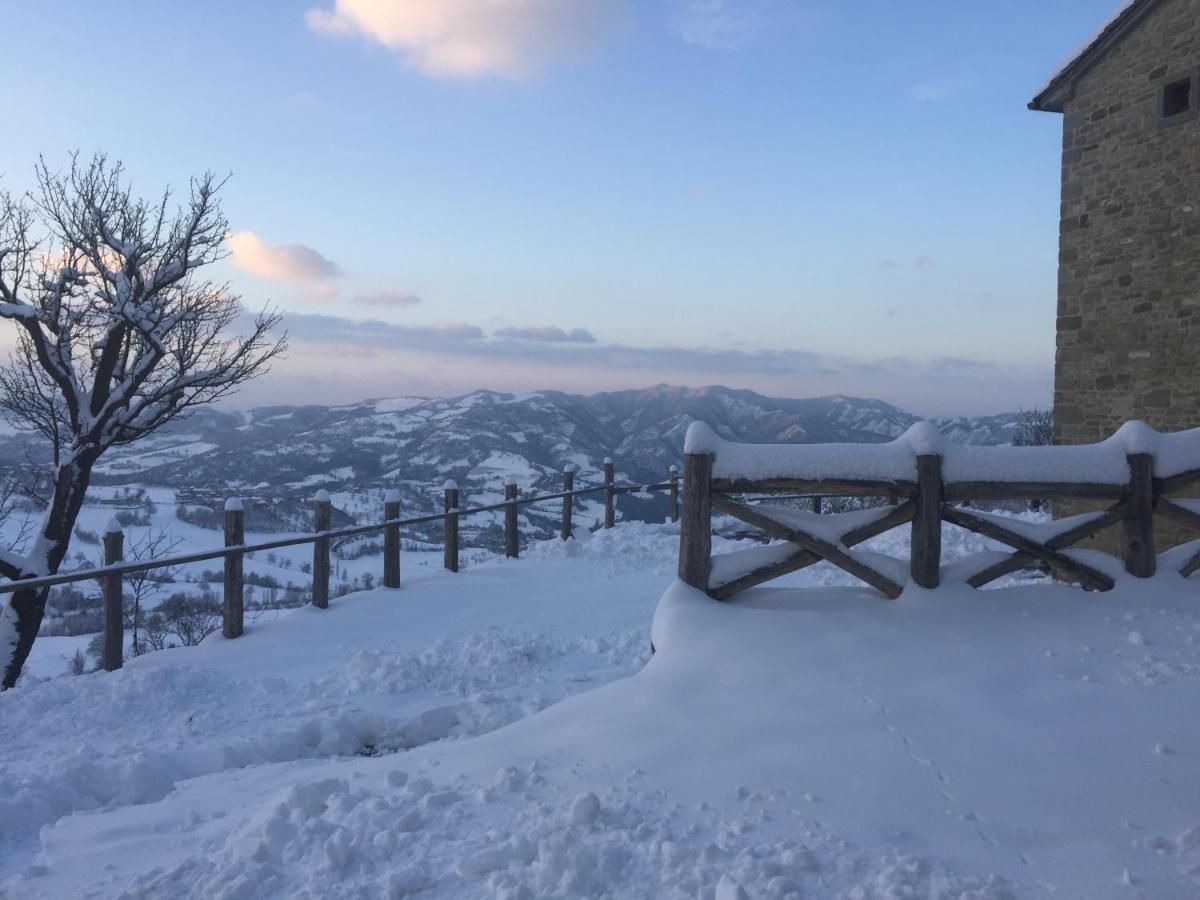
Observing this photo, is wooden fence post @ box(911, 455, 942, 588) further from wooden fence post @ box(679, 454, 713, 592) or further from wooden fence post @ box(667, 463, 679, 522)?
wooden fence post @ box(667, 463, 679, 522)

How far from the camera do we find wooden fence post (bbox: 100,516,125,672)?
6691 mm

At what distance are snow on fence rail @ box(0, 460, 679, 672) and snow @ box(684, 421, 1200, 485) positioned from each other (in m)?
5.16

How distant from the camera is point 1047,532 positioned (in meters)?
5.01

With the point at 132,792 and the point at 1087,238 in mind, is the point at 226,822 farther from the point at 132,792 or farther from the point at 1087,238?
the point at 1087,238

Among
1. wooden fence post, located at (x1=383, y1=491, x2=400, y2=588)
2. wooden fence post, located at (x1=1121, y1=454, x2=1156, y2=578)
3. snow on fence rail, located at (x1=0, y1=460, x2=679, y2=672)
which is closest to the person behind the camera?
wooden fence post, located at (x1=1121, y1=454, x2=1156, y2=578)

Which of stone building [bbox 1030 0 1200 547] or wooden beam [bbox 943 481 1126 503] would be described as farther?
stone building [bbox 1030 0 1200 547]

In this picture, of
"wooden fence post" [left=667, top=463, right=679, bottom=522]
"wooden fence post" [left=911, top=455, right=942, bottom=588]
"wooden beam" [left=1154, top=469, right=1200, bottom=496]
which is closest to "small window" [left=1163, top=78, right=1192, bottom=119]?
"wooden beam" [left=1154, top=469, right=1200, bottom=496]

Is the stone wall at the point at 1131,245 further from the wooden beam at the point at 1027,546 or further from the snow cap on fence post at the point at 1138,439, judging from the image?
the wooden beam at the point at 1027,546

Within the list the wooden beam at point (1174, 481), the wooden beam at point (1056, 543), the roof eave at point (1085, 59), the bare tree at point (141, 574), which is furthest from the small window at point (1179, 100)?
the bare tree at point (141, 574)

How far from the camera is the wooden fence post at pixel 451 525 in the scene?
36.6 ft

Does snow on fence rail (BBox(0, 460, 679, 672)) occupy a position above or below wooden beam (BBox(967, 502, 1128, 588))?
below

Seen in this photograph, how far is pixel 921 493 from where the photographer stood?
15.5 feet

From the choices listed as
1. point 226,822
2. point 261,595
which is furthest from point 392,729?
point 261,595

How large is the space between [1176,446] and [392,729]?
5.91 metres
